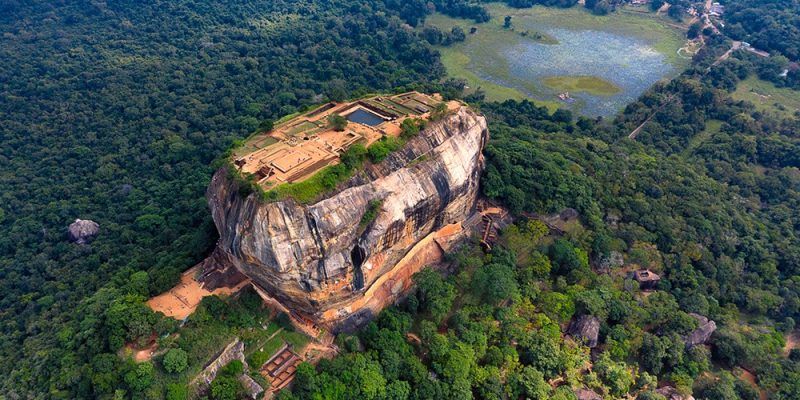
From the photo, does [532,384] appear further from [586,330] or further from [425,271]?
[425,271]

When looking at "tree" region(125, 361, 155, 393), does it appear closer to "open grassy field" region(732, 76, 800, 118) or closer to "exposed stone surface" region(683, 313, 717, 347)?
"exposed stone surface" region(683, 313, 717, 347)

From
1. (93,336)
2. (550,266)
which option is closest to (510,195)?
(550,266)

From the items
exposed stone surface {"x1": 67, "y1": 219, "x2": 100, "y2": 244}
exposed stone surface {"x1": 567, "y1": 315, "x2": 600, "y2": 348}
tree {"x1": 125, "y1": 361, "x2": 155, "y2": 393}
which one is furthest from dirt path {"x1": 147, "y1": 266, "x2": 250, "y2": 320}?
exposed stone surface {"x1": 567, "y1": 315, "x2": 600, "y2": 348}

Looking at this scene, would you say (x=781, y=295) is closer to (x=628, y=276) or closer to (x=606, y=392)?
(x=628, y=276)

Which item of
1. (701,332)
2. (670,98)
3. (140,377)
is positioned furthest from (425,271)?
(670,98)

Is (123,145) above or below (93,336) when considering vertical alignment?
below
